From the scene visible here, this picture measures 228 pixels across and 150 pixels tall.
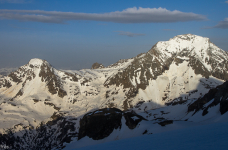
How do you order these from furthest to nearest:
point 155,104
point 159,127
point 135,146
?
point 155,104, point 159,127, point 135,146

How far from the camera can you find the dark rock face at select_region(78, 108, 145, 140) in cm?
5325

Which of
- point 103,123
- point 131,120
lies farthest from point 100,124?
point 131,120

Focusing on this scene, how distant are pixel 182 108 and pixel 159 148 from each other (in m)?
82.8

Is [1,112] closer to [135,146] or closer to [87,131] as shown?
[87,131]

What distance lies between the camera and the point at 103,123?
182ft

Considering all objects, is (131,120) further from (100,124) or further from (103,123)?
(100,124)

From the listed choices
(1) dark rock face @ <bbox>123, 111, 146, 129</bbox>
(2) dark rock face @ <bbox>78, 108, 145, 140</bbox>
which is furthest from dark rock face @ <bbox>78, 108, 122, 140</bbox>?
(1) dark rock face @ <bbox>123, 111, 146, 129</bbox>

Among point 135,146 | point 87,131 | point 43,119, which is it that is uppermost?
point 135,146

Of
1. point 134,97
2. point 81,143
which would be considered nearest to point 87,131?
point 81,143

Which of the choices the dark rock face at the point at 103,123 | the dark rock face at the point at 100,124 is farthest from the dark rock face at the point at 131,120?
the dark rock face at the point at 100,124

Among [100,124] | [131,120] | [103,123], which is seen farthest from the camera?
[103,123]

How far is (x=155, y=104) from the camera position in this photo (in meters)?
185

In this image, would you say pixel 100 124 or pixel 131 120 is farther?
pixel 100 124

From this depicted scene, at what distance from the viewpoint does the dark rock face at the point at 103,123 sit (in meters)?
53.2
